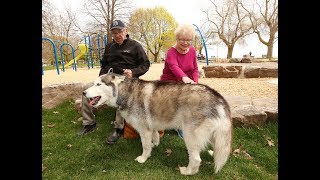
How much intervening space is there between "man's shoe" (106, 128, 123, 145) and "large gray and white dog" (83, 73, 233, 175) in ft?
2.68

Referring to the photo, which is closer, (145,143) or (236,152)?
(145,143)

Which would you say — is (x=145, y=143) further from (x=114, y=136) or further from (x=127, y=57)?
(x=127, y=57)

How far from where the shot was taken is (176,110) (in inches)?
157

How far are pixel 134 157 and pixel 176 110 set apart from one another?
1238 mm

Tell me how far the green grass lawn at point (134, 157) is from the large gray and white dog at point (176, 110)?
29cm

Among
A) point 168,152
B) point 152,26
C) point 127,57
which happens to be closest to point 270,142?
point 168,152

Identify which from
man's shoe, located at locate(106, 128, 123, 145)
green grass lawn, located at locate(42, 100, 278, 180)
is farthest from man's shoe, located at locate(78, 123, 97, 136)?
man's shoe, located at locate(106, 128, 123, 145)

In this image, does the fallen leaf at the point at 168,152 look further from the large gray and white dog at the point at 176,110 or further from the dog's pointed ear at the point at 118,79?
the dog's pointed ear at the point at 118,79

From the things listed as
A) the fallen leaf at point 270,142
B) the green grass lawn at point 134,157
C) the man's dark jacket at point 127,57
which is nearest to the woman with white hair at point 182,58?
the man's dark jacket at point 127,57
